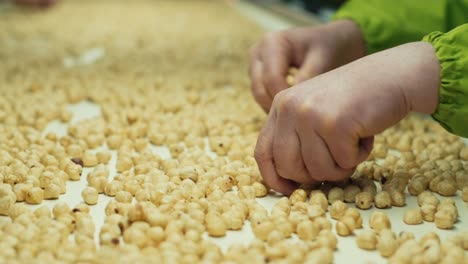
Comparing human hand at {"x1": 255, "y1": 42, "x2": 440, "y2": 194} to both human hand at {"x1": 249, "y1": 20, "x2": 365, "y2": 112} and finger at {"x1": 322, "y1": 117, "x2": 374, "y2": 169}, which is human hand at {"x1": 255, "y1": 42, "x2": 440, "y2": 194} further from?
human hand at {"x1": 249, "y1": 20, "x2": 365, "y2": 112}

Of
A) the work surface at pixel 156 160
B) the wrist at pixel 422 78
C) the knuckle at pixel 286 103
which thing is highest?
the wrist at pixel 422 78

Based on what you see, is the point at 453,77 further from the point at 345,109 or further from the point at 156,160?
the point at 156,160

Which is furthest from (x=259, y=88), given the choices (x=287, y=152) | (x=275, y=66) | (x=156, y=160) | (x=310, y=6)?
(x=310, y=6)

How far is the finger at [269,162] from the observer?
115 cm

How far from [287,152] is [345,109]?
0.48ft

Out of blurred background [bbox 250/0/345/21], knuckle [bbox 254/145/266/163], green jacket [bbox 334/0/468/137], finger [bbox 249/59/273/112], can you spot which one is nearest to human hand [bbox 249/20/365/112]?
finger [bbox 249/59/273/112]

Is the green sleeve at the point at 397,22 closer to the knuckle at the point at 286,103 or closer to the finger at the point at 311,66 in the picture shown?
the finger at the point at 311,66

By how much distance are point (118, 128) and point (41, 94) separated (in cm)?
47

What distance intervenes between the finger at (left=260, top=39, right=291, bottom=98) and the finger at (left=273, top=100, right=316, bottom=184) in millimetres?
388

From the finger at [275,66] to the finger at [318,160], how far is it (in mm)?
418

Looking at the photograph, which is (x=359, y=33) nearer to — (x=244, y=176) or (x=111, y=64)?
(x=244, y=176)

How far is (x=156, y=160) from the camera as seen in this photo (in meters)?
1.35

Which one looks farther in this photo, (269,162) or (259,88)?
(259,88)

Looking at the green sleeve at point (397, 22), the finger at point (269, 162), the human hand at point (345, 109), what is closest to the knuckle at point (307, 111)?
the human hand at point (345, 109)
